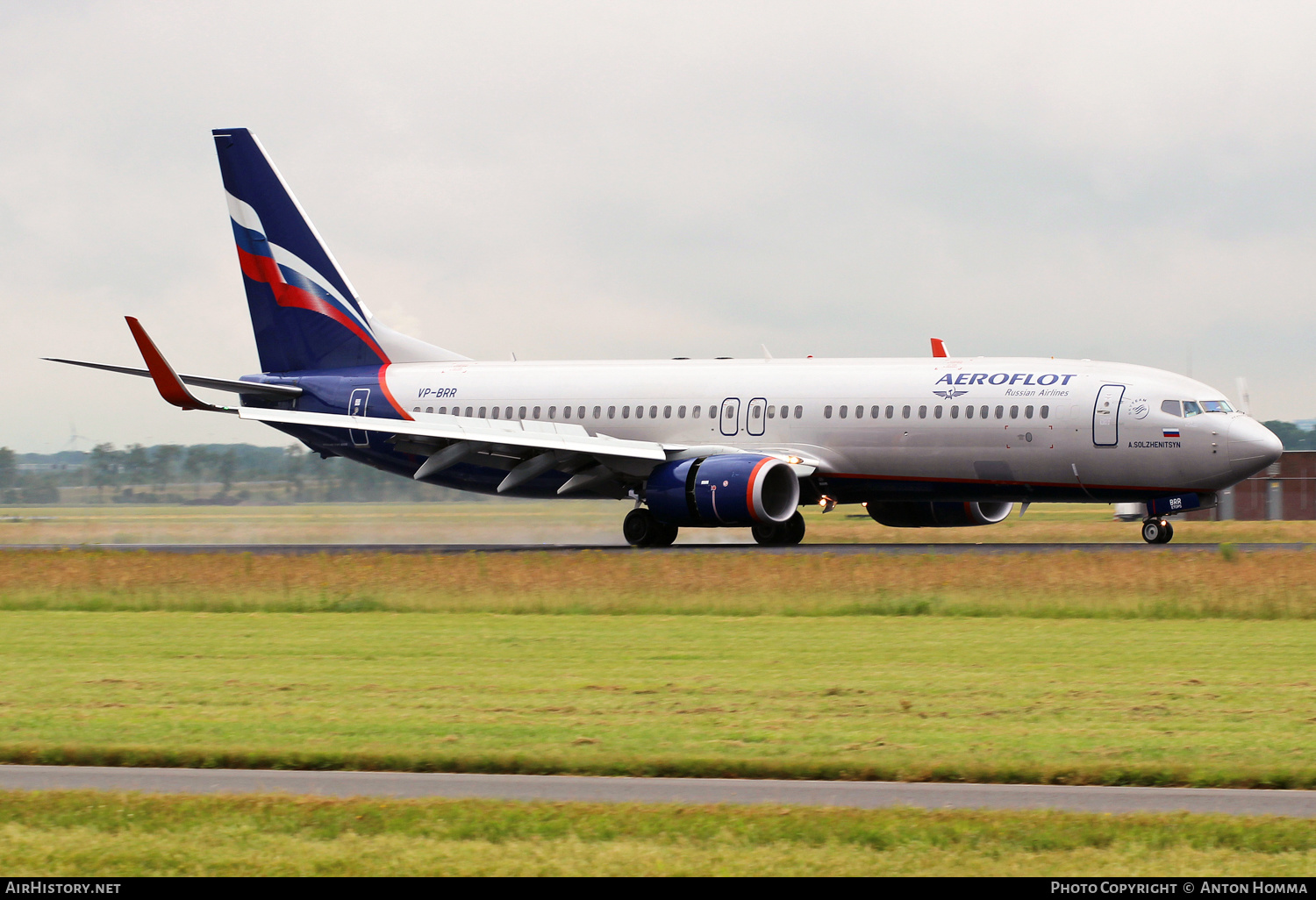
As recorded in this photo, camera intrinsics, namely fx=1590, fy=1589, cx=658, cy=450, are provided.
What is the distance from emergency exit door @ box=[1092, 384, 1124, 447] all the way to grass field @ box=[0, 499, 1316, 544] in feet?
22.2

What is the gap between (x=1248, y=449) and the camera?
31.2 m

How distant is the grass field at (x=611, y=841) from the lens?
8195mm

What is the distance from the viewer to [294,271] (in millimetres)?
43188

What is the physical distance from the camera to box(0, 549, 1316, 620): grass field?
22.3 metres

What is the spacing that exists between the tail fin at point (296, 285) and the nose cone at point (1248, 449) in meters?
20.5

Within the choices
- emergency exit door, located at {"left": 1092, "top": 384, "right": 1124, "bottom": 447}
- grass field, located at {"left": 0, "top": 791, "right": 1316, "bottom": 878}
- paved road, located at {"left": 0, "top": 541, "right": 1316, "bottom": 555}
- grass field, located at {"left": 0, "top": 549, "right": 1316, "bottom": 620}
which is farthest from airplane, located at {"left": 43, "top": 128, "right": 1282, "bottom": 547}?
grass field, located at {"left": 0, "top": 791, "right": 1316, "bottom": 878}

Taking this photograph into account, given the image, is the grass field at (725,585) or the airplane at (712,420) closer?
the grass field at (725,585)

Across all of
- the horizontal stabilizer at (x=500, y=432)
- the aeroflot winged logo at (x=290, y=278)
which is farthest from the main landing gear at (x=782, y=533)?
the aeroflot winged logo at (x=290, y=278)

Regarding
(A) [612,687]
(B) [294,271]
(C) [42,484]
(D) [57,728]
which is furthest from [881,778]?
(C) [42,484]

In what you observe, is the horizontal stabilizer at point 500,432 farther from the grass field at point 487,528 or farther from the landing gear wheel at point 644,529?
the grass field at point 487,528

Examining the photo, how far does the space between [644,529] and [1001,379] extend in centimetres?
850

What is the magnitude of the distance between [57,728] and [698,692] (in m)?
5.58

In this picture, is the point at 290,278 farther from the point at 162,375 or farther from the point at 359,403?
the point at 162,375

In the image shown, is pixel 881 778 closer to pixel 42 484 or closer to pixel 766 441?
pixel 766 441
